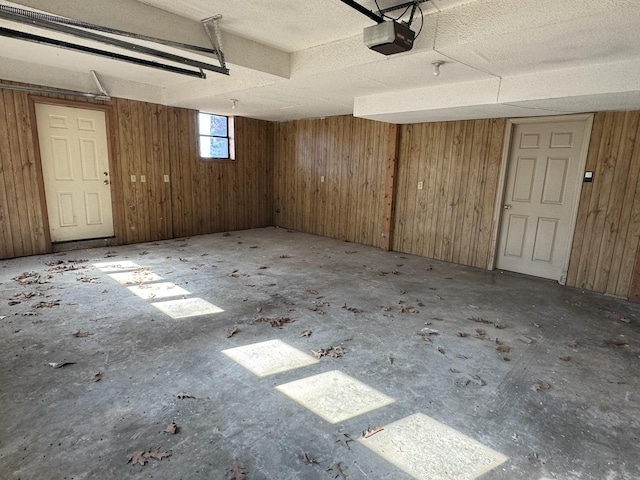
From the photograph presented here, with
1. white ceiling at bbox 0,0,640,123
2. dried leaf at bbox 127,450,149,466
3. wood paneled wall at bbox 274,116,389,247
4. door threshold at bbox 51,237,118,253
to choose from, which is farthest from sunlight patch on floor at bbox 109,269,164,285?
wood paneled wall at bbox 274,116,389,247

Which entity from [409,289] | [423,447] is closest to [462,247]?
[409,289]

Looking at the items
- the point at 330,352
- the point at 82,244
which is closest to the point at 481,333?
the point at 330,352

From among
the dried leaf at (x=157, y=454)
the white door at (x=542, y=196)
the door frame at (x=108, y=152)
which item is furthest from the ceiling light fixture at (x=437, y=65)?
the door frame at (x=108, y=152)

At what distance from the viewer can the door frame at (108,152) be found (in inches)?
212

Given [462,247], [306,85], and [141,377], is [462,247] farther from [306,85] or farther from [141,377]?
[141,377]

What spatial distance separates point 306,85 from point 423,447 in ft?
13.4

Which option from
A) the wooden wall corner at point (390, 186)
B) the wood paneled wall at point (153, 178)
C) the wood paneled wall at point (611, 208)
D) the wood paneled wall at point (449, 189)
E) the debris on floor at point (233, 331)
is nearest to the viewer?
the debris on floor at point (233, 331)

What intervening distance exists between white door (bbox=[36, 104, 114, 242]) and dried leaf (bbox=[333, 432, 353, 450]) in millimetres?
5992

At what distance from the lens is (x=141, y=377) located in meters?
2.52

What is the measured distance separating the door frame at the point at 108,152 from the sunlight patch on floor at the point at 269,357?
4723mm

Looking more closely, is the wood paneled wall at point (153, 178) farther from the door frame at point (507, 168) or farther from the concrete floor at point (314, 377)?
the door frame at point (507, 168)

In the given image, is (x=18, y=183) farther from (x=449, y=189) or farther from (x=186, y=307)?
(x=449, y=189)

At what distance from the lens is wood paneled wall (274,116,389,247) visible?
6.90 metres

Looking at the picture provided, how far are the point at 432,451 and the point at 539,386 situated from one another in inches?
46.2
